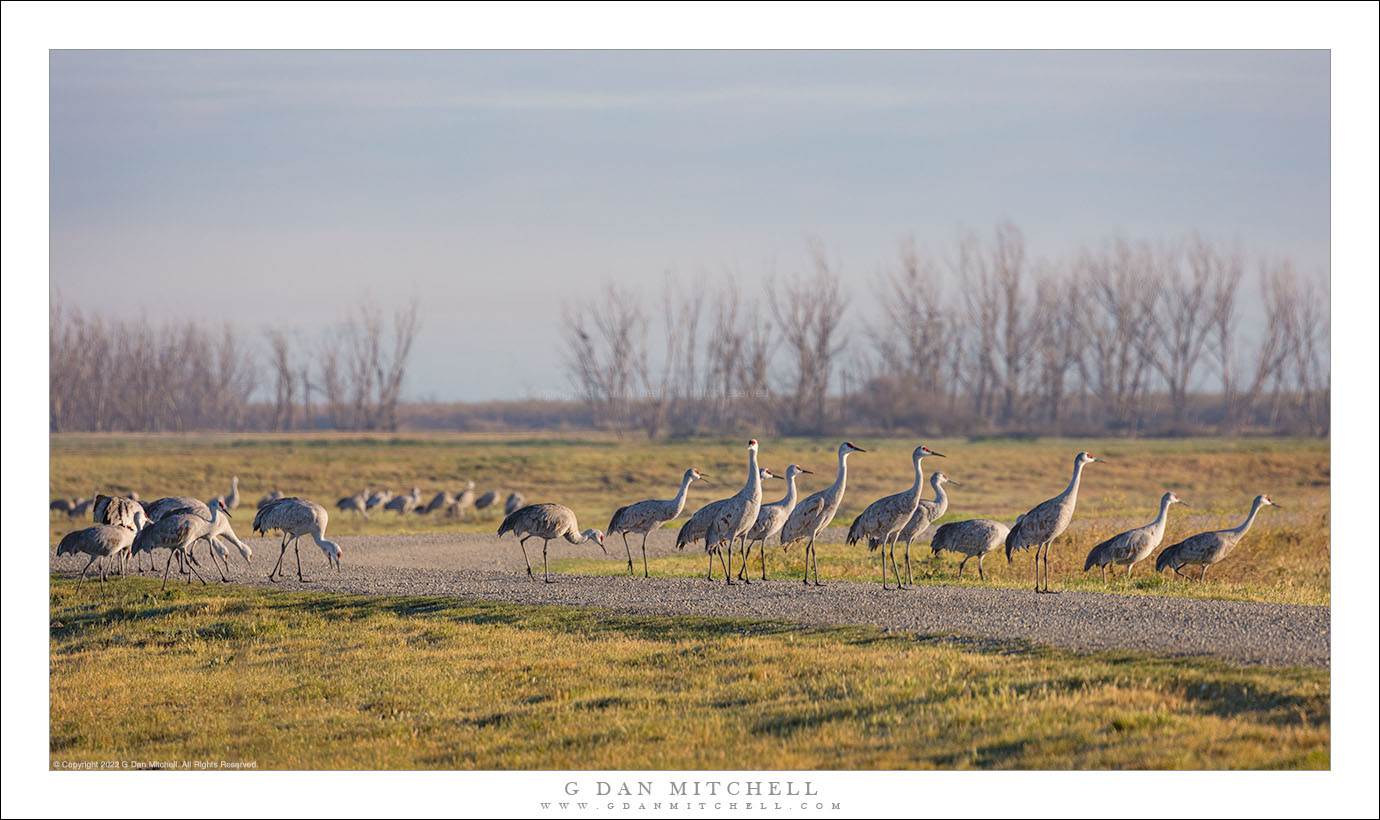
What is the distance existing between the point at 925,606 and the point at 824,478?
115 feet

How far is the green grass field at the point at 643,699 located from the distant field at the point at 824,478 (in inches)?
248

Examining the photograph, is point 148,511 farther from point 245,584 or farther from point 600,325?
point 600,325

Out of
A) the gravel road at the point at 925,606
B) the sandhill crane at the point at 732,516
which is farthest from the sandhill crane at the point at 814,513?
the gravel road at the point at 925,606

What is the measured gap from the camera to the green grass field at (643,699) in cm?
1019

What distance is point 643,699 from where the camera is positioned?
11.9m

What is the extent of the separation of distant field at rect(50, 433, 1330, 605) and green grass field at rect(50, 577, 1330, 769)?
6309 mm

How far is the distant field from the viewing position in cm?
2253

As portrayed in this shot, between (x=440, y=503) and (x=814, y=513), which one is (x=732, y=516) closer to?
(x=814, y=513)

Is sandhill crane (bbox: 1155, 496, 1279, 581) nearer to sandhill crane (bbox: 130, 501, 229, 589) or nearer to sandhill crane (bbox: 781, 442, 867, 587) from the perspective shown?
sandhill crane (bbox: 781, 442, 867, 587)

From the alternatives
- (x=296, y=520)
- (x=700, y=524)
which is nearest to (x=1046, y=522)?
(x=700, y=524)

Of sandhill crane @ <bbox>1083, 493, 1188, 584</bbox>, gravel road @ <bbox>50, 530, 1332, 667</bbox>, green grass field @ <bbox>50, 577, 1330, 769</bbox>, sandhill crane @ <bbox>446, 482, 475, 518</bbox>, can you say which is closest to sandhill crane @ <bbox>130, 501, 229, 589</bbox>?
gravel road @ <bbox>50, 530, 1332, 667</bbox>

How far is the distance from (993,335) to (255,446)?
48979mm

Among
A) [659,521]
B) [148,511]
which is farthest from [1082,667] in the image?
Result: [148,511]

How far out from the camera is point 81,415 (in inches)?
3526
